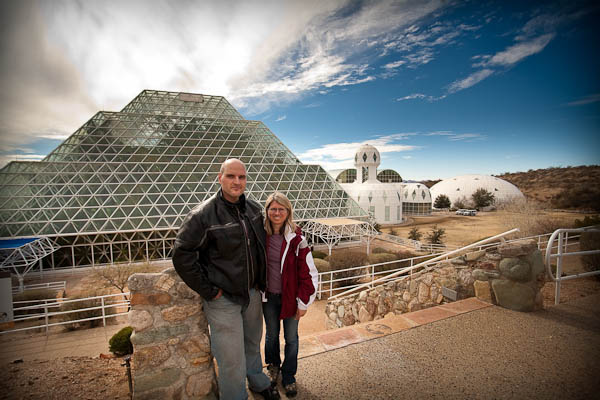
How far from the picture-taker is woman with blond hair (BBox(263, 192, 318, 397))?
2.84 meters

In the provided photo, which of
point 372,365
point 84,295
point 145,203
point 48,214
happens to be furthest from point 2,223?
point 372,365

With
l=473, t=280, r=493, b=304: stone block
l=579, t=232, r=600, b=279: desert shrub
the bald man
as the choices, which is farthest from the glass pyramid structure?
the bald man

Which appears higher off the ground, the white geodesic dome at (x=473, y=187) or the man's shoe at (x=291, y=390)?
the white geodesic dome at (x=473, y=187)

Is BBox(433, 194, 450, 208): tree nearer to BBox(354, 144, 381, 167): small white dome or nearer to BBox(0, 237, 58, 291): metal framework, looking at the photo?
BBox(354, 144, 381, 167): small white dome

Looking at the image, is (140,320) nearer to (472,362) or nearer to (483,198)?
(472,362)

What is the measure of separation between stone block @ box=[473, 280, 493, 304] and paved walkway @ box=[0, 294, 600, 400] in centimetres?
25

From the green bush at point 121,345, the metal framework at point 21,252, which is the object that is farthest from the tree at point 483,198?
the metal framework at point 21,252

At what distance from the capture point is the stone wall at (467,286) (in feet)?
13.1

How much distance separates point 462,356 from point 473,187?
52.6 meters

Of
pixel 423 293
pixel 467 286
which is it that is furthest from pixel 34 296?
pixel 467 286

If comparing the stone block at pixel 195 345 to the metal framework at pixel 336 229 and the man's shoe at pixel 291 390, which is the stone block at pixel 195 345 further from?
the metal framework at pixel 336 229

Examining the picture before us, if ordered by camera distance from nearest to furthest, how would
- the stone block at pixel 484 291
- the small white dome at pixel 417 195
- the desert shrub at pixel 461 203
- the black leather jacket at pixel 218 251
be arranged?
the black leather jacket at pixel 218 251 → the stone block at pixel 484 291 → the small white dome at pixel 417 195 → the desert shrub at pixel 461 203

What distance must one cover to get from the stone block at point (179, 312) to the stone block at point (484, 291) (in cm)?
459

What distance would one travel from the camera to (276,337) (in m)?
3.00
